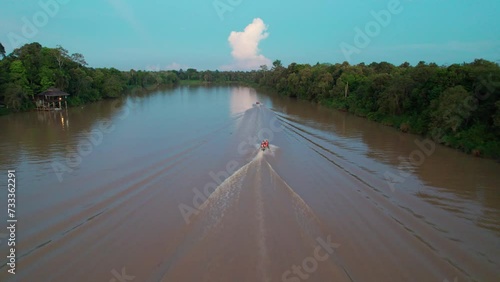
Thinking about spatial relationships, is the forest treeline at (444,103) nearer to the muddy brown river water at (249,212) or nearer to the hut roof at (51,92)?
the muddy brown river water at (249,212)

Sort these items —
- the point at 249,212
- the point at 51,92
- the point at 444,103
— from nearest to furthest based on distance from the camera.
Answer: the point at 249,212 < the point at 444,103 < the point at 51,92

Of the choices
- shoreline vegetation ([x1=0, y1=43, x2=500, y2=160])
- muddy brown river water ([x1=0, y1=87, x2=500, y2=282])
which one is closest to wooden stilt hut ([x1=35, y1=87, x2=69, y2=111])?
shoreline vegetation ([x1=0, y1=43, x2=500, y2=160])

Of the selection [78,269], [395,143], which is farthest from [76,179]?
[395,143]

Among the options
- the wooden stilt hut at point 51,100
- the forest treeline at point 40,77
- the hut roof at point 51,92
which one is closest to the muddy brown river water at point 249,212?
the forest treeline at point 40,77

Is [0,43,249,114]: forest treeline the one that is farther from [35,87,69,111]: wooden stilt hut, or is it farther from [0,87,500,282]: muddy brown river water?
[0,87,500,282]: muddy brown river water

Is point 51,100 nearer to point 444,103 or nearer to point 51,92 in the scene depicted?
point 51,92

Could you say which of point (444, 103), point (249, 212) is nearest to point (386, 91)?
point (444, 103)
